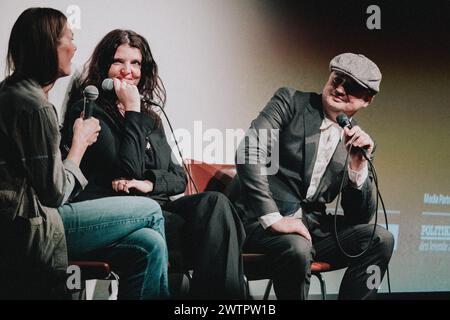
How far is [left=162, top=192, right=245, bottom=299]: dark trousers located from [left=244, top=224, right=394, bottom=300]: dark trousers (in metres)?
0.28

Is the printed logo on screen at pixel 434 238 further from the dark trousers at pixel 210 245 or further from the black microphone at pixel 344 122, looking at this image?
the dark trousers at pixel 210 245

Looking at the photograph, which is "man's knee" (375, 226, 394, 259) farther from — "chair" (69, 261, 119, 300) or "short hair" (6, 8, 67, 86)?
"short hair" (6, 8, 67, 86)

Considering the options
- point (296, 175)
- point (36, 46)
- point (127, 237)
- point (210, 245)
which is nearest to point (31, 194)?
point (127, 237)

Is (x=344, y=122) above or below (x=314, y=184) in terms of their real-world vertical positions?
above

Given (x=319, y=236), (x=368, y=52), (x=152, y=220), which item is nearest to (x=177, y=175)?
(x=152, y=220)

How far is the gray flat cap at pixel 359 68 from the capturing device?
3525mm

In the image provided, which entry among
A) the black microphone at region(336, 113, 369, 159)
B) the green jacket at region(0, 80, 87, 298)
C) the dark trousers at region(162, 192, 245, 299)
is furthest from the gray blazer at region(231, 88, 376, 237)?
the green jacket at region(0, 80, 87, 298)

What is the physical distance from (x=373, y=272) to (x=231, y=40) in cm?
138

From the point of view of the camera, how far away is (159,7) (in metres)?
3.45

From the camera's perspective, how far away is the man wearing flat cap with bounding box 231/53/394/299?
10.7 ft

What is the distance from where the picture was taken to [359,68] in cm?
355

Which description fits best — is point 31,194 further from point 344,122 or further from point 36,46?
point 344,122

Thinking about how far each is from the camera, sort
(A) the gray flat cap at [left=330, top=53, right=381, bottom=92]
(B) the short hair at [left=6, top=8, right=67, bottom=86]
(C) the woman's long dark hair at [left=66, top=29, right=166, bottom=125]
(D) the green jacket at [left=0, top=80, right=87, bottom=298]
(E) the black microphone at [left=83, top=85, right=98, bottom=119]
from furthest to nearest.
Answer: (A) the gray flat cap at [left=330, top=53, right=381, bottom=92]
(C) the woman's long dark hair at [left=66, top=29, right=166, bottom=125]
(E) the black microphone at [left=83, top=85, right=98, bottom=119]
(B) the short hair at [left=6, top=8, right=67, bottom=86]
(D) the green jacket at [left=0, top=80, right=87, bottom=298]

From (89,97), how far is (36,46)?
445mm
